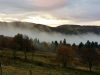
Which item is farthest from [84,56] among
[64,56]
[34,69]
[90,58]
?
[34,69]

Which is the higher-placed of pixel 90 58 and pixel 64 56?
pixel 64 56

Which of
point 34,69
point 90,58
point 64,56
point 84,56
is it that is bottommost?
point 34,69

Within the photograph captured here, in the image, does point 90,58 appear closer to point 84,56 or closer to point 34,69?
point 84,56

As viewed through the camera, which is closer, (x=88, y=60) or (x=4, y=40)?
(x=88, y=60)

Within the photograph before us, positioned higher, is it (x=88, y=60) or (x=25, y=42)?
(x=25, y=42)

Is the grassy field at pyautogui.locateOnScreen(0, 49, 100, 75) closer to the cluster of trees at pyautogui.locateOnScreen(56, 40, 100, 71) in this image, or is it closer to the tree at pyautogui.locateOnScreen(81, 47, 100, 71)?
the tree at pyautogui.locateOnScreen(81, 47, 100, 71)

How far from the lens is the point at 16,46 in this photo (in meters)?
110

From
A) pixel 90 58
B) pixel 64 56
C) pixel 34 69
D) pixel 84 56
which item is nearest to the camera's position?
pixel 34 69

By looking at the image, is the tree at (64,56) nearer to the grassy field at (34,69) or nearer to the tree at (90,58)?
the tree at (90,58)

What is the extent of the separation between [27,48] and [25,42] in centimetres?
510

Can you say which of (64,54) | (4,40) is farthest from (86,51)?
(4,40)

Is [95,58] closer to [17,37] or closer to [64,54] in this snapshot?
[64,54]

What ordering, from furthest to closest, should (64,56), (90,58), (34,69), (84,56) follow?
(64,56) < (84,56) < (90,58) < (34,69)

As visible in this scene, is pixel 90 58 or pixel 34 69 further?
pixel 90 58
